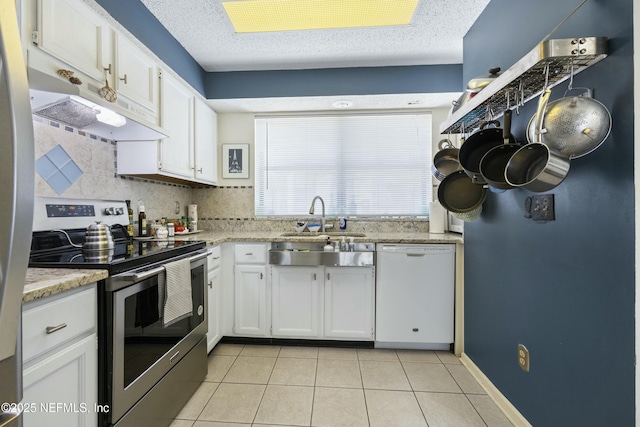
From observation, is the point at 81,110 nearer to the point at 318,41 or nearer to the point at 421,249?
the point at 318,41

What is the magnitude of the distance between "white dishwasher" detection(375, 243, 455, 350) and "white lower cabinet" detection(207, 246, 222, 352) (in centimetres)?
127

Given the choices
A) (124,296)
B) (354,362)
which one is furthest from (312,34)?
(354,362)

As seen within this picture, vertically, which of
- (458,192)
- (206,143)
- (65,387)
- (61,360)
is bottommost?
(65,387)

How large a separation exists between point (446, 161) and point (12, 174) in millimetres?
2143

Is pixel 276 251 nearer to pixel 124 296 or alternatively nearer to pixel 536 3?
pixel 124 296

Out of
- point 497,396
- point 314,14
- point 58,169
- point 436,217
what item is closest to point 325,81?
point 314,14

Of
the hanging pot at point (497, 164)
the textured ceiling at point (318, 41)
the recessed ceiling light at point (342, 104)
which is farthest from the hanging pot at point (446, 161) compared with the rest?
the recessed ceiling light at point (342, 104)

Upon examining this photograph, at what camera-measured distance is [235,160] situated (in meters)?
3.07

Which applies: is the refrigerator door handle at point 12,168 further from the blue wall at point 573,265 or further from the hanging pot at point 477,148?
the hanging pot at point 477,148

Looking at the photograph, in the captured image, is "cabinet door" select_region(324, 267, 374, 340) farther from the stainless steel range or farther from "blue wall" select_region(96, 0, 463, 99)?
"blue wall" select_region(96, 0, 463, 99)

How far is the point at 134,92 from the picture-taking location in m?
1.75

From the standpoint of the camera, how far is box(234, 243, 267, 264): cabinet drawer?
2408 mm

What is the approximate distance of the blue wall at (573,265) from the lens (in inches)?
37.7

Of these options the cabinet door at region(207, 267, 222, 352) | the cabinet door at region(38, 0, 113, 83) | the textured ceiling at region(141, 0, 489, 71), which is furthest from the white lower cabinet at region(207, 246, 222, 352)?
the textured ceiling at region(141, 0, 489, 71)
